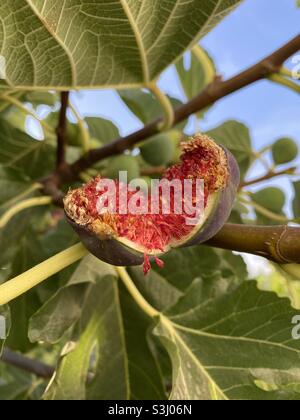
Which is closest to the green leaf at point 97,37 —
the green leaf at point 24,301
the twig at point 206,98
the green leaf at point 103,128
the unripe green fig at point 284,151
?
the twig at point 206,98

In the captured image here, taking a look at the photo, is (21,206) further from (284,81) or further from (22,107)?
(284,81)

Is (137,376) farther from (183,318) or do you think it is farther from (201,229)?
(201,229)

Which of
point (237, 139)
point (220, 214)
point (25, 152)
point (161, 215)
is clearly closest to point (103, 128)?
point (25, 152)

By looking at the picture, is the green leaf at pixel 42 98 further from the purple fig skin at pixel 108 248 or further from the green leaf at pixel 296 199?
the purple fig skin at pixel 108 248

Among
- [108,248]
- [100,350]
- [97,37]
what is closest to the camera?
[108,248]

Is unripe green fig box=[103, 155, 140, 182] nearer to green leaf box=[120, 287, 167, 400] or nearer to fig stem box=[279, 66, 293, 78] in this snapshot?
green leaf box=[120, 287, 167, 400]
